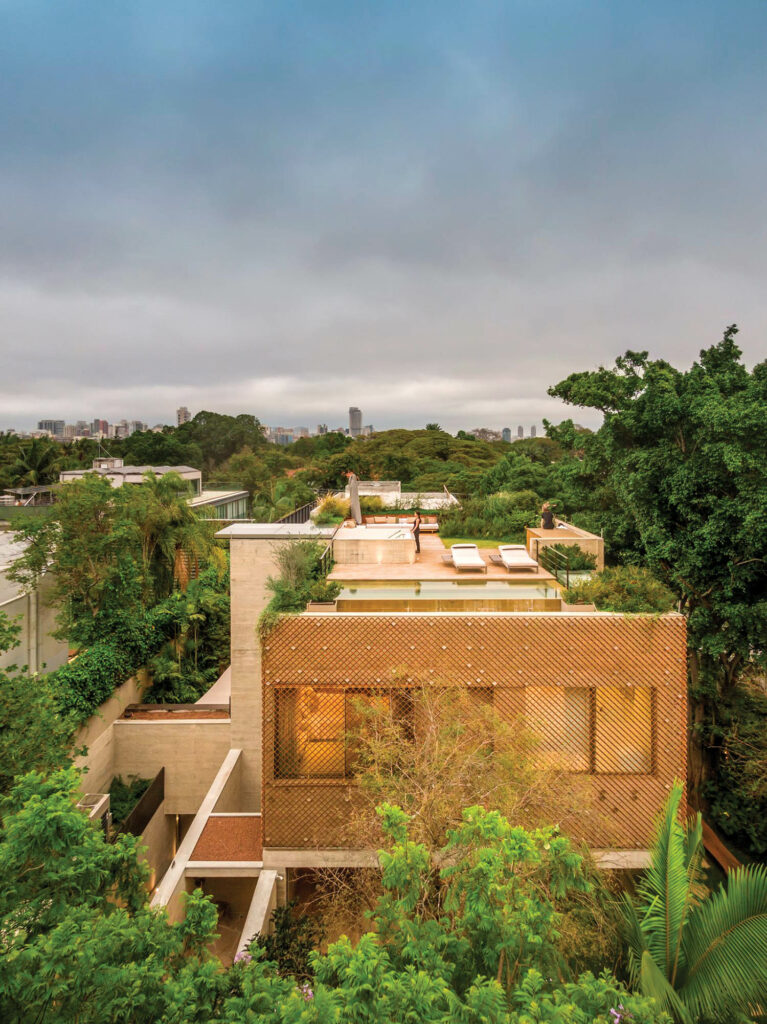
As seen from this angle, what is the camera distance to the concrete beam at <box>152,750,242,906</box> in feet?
28.8

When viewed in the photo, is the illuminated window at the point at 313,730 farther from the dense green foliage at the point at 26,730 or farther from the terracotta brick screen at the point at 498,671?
the dense green foliage at the point at 26,730

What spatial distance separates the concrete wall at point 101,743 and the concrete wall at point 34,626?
6.10ft

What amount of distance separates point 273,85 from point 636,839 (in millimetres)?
31400

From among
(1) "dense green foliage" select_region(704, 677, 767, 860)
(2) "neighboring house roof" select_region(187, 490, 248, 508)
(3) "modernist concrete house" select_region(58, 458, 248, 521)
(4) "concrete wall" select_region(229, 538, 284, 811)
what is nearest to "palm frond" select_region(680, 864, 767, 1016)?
(1) "dense green foliage" select_region(704, 677, 767, 860)

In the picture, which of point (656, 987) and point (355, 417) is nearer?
point (656, 987)

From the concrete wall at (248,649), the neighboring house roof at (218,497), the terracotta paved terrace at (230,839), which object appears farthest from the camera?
the neighboring house roof at (218,497)

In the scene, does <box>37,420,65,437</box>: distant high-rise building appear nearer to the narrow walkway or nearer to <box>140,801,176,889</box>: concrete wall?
the narrow walkway

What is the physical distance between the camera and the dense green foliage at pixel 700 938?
5254 millimetres

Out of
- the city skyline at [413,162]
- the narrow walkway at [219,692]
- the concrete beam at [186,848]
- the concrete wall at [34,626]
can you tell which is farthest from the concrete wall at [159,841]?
the city skyline at [413,162]

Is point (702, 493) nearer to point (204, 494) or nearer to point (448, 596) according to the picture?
point (448, 596)

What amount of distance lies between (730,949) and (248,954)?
5439 mm

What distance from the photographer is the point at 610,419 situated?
41.5 ft

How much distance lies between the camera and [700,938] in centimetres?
589

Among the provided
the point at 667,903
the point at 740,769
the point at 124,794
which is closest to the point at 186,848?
the point at 124,794
